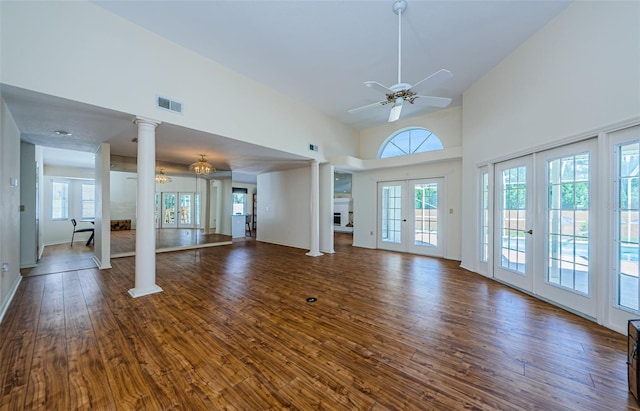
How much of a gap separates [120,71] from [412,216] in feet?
22.2

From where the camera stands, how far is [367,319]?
110 inches

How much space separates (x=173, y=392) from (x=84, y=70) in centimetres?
369

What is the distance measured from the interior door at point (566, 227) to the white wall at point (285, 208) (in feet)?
17.6

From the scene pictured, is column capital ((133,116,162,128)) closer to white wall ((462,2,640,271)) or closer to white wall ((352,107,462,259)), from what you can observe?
white wall ((352,107,462,259))

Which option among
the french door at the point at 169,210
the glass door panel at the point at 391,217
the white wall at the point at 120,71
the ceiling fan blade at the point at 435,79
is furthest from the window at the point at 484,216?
the french door at the point at 169,210

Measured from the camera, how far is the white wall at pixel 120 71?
8.29ft

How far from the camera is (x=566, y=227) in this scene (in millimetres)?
3156

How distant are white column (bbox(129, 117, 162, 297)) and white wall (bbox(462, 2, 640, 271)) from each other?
5.62 meters

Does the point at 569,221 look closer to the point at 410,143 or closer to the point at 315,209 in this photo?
the point at 410,143

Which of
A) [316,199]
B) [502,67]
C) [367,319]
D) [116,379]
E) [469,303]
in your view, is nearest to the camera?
[116,379]

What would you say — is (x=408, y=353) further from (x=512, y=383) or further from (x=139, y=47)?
(x=139, y=47)

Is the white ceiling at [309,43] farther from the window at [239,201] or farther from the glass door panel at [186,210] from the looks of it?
the window at [239,201]

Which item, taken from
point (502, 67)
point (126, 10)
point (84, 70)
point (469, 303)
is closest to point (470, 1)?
point (502, 67)

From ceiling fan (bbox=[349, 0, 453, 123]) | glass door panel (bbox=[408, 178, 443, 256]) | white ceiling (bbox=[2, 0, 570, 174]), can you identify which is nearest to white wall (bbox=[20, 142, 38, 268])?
white ceiling (bbox=[2, 0, 570, 174])
